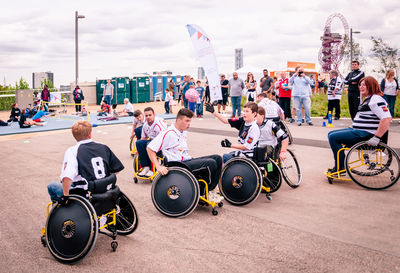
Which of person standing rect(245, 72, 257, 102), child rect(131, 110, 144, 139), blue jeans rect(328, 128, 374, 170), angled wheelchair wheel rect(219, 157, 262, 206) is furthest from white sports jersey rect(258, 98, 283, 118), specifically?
person standing rect(245, 72, 257, 102)

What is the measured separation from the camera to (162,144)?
5.34m

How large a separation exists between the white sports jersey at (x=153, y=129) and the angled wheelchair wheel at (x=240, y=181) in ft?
8.02

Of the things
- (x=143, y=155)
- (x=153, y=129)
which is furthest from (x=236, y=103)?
(x=143, y=155)

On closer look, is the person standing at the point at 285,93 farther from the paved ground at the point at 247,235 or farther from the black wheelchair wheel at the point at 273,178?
the black wheelchair wheel at the point at 273,178

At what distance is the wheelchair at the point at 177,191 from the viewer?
5141 mm

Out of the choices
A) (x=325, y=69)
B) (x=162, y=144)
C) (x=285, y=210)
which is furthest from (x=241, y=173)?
(x=325, y=69)

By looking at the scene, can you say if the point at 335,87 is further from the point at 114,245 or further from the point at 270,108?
the point at 114,245

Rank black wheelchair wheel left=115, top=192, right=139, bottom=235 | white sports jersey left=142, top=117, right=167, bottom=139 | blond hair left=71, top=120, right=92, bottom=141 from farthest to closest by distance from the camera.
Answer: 1. white sports jersey left=142, top=117, right=167, bottom=139
2. black wheelchair wheel left=115, top=192, right=139, bottom=235
3. blond hair left=71, top=120, right=92, bottom=141

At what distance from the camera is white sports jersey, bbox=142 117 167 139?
794 centimetres

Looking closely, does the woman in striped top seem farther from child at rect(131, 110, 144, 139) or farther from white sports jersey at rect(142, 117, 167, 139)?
child at rect(131, 110, 144, 139)

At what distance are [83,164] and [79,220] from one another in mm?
535

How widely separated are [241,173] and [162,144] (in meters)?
1.16

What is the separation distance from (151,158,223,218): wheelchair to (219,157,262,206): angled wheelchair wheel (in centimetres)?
49

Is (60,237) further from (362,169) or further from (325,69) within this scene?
(325,69)
